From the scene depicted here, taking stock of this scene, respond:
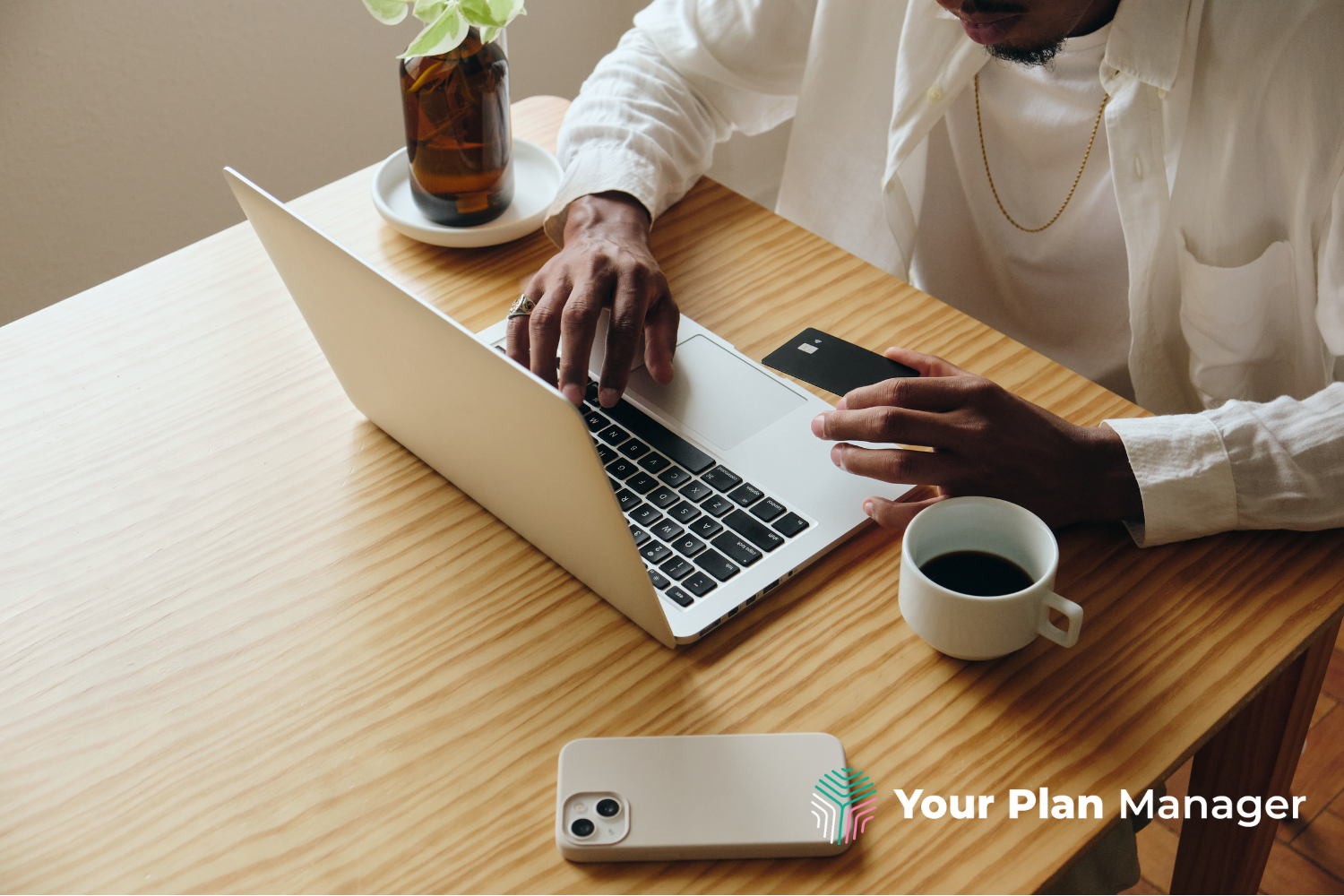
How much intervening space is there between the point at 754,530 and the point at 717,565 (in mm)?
42

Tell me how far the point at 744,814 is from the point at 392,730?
0.21 meters

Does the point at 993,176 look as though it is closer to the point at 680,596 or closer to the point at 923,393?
the point at 923,393

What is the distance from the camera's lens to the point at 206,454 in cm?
81

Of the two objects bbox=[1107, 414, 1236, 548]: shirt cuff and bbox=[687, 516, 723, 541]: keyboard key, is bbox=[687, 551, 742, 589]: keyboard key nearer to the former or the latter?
bbox=[687, 516, 723, 541]: keyboard key

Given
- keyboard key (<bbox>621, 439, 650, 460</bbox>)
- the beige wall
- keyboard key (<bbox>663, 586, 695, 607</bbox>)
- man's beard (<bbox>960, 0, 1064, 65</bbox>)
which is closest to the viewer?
keyboard key (<bbox>663, 586, 695, 607</bbox>)

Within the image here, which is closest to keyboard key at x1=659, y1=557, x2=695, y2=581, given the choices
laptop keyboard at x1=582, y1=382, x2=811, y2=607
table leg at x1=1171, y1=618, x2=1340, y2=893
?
laptop keyboard at x1=582, y1=382, x2=811, y2=607

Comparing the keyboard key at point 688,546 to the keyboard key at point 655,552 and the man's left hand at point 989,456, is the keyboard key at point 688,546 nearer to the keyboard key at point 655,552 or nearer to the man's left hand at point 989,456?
the keyboard key at point 655,552

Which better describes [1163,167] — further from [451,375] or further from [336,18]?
[336,18]

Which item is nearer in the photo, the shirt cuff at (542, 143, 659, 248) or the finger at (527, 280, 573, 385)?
the finger at (527, 280, 573, 385)

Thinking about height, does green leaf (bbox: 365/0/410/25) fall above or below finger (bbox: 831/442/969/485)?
above

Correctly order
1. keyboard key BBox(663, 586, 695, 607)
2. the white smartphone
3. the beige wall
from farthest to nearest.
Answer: the beige wall < keyboard key BBox(663, 586, 695, 607) < the white smartphone

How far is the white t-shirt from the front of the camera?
3.60 ft

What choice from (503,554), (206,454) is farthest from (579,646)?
(206,454)

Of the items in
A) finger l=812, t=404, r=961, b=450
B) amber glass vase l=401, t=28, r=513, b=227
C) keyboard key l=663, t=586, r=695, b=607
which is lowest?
keyboard key l=663, t=586, r=695, b=607
